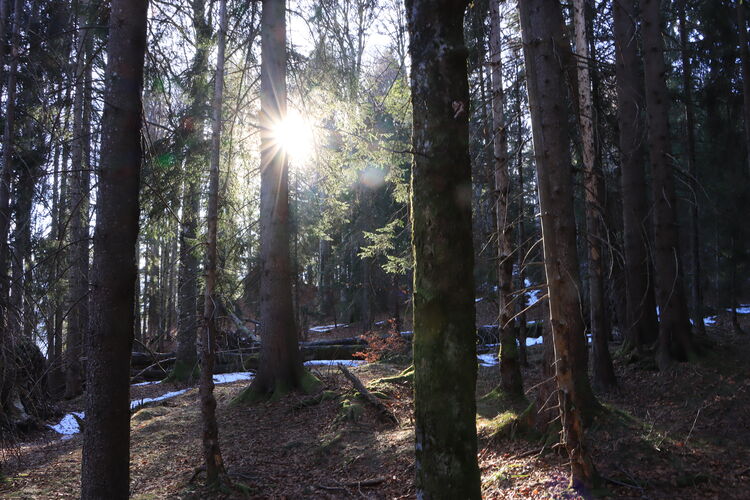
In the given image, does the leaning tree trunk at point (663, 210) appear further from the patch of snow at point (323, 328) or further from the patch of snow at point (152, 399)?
the patch of snow at point (323, 328)

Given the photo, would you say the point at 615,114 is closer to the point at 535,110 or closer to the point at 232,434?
the point at 535,110

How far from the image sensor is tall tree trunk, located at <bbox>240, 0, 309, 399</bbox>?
1171 centimetres

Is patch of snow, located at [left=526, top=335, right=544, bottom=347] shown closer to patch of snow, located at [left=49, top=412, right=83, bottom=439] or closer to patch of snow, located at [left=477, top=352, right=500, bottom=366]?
patch of snow, located at [left=477, top=352, right=500, bottom=366]

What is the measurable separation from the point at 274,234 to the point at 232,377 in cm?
784

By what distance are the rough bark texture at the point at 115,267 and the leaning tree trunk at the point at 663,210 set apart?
32.3 ft

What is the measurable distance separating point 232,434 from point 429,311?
7.35 metres

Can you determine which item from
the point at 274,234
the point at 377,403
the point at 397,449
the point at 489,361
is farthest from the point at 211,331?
the point at 489,361

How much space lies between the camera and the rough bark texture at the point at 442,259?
350cm

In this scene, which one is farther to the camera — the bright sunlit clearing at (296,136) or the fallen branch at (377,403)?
the bright sunlit clearing at (296,136)

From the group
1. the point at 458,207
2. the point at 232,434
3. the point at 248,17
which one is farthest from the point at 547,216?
the point at 248,17

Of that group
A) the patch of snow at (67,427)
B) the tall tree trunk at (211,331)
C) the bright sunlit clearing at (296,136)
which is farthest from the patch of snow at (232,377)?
the tall tree trunk at (211,331)

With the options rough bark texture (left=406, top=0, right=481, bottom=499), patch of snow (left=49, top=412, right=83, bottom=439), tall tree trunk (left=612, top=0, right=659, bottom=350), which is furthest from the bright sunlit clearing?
patch of snow (left=49, top=412, right=83, bottom=439)

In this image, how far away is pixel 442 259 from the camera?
3631mm

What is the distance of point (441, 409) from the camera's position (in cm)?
352
